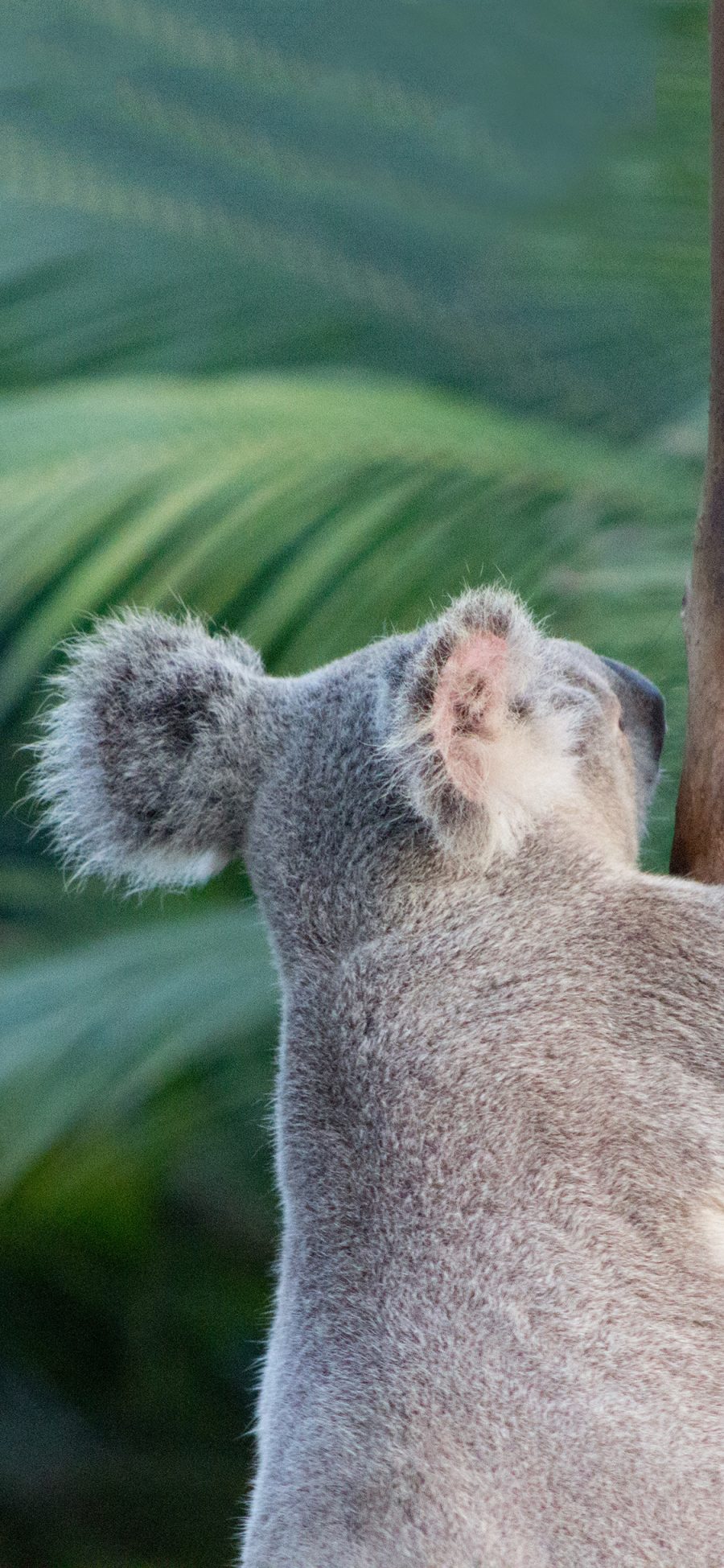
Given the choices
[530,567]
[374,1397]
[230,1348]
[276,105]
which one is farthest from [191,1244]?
[276,105]

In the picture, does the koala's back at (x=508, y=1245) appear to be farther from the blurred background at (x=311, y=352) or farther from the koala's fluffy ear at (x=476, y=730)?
the blurred background at (x=311, y=352)

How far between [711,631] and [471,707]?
0.30 meters

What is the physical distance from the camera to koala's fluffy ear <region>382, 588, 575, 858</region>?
1570mm

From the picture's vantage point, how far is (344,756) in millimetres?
1714

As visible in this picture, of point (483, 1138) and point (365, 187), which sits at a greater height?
point (365, 187)

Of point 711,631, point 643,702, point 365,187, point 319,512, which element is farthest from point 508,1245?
point 365,187

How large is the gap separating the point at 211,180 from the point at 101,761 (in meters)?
1.46

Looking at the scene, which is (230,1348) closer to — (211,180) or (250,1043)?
(250,1043)

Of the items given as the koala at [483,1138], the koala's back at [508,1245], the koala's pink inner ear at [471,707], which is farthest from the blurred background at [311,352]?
the koala's back at [508,1245]

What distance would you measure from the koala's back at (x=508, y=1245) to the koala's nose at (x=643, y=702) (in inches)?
16.5

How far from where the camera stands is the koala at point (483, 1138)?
1.39m

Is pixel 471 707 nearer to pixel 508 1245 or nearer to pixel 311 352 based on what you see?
pixel 508 1245

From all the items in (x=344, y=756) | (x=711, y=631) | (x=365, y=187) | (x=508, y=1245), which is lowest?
(x=508, y=1245)

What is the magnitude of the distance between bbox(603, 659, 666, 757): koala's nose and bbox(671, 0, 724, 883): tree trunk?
24 centimetres
